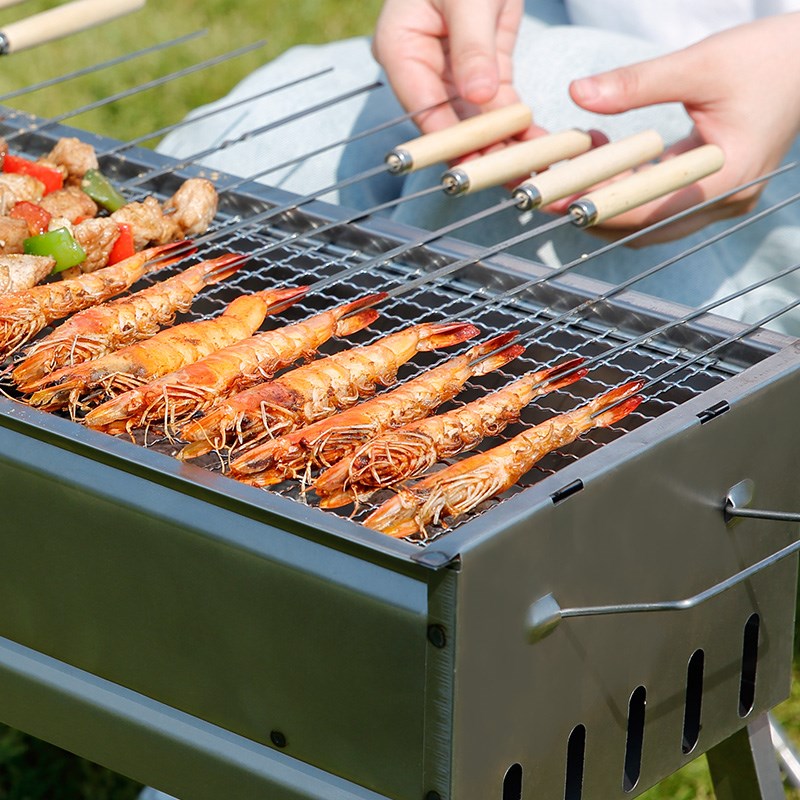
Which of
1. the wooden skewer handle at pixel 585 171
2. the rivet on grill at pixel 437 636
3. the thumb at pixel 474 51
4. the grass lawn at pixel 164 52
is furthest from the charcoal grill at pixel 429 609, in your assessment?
the grass lawn at pixel 164 52

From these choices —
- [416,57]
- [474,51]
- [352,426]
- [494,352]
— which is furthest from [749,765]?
[416,57]

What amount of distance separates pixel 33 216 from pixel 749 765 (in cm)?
161

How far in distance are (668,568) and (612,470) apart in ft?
0.79

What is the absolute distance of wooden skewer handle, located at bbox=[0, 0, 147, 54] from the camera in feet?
9.74

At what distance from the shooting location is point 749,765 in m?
2.18

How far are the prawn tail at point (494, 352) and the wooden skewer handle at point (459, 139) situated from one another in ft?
1.88

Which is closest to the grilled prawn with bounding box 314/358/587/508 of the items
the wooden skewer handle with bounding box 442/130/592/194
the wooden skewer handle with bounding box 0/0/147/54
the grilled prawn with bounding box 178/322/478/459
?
the grilled prawn with bounding box 178/322/478/459

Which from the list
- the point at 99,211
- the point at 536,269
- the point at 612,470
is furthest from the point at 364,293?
the point at 612,470

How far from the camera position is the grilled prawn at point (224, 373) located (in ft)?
6.15

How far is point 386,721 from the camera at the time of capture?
1.57 m

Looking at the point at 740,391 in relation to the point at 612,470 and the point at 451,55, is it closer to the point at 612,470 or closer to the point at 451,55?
the point at 612,470

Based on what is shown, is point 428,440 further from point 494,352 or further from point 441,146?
point 441,146

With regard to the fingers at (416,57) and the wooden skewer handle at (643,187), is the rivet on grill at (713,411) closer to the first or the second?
the wooden skewer handle at (643,187)

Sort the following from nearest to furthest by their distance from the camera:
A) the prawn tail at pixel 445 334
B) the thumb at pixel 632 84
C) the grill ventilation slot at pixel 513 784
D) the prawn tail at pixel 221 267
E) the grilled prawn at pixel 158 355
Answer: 1. the grill ventilation slot at pixel 513 784
2. the grilled prawn at pixel 158 355
3. the prawn tail at pixel 445 334
4. the prawn tail at pixel 221 267
5. the thumb at pixel 632 84
